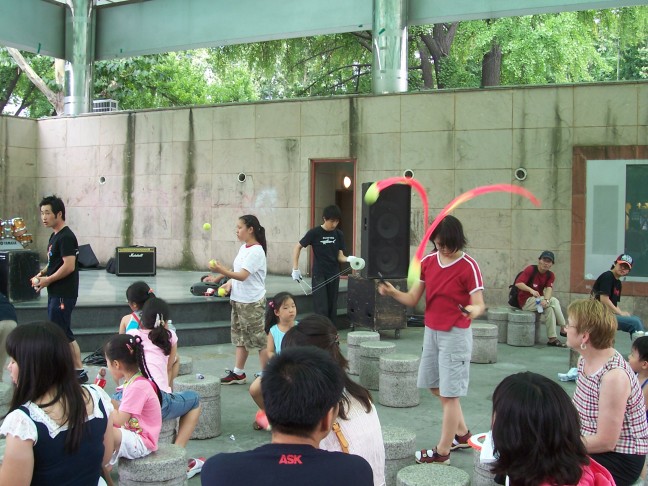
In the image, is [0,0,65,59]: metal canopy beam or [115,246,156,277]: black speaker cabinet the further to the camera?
[0,0,65,59]: metal canopy beam

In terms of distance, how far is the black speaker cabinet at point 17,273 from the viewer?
9.28m

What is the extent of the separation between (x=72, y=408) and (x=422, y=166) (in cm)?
960

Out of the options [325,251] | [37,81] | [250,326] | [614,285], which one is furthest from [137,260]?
[37,81]

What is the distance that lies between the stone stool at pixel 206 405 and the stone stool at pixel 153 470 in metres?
1.53

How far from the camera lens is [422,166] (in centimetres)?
1185

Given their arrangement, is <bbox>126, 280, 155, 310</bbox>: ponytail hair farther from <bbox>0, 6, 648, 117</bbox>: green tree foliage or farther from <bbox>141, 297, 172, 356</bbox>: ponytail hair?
<bbox>0, 6, 648, 117</bbox>: green tree foliage

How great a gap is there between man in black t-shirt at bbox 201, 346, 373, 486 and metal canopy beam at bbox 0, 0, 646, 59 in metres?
11.3

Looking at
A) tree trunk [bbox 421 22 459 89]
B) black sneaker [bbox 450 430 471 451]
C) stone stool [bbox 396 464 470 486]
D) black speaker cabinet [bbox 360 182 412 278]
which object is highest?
tree trunk [bbox 421 22 459 89]

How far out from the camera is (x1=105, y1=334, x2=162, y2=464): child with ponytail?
13.3 ft

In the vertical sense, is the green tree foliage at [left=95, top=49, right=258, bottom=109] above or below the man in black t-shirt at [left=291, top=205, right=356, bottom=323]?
above

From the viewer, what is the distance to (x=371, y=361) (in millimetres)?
7164

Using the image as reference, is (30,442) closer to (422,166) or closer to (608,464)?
(608,464)

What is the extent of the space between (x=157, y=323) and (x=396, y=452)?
1.95 metres

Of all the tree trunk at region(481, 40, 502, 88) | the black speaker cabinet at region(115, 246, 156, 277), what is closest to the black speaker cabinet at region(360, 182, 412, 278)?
the black speaker cabinet at region(115, 246, 156, 277)
